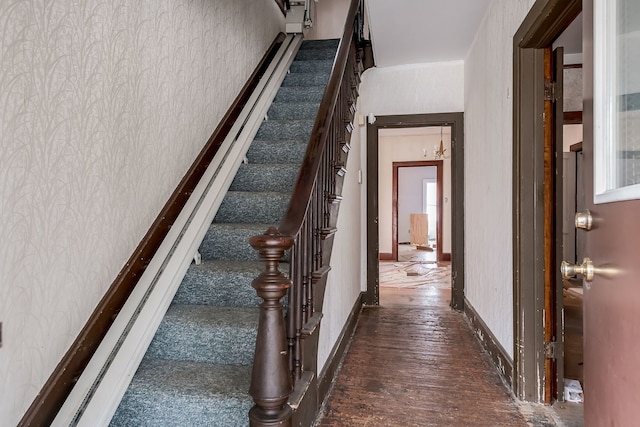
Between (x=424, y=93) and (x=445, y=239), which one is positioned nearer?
(x=424, y=93)

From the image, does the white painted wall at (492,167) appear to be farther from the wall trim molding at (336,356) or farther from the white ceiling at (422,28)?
the wall trim molding at (336,356)

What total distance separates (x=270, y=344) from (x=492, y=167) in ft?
7.31

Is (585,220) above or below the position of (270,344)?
above

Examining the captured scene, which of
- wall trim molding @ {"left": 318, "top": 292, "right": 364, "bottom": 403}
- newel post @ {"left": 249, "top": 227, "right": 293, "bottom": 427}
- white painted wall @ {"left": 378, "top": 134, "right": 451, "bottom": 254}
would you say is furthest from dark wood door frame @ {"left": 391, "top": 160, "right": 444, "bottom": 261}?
newel post @ {"left": 249, "top": 227, "right": 293, "bottom": 427}

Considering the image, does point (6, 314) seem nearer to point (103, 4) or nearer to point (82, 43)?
point (82, 43)

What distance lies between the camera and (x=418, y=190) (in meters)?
11.6

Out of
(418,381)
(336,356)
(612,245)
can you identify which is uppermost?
(612,245)

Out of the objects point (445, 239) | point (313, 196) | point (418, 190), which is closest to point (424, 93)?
point (313, 196)

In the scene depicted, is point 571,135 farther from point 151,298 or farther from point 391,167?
point 151,298

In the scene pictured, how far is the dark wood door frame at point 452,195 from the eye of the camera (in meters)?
4.01

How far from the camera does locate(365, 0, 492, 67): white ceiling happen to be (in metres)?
2.85

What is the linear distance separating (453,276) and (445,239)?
12.8 feet

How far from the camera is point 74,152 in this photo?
148 centimetres

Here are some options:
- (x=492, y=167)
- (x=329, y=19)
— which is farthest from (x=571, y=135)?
(x=329, y=19)
